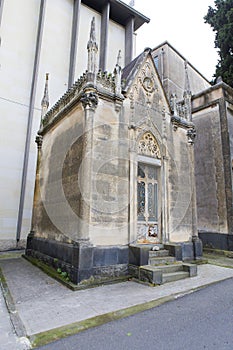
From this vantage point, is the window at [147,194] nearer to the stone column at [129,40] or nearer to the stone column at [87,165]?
the stone column at [87,165]

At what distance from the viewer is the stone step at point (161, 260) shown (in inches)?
252

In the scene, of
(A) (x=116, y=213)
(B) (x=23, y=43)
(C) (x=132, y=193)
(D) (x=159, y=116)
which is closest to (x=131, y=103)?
(D) (x=159, y=116)

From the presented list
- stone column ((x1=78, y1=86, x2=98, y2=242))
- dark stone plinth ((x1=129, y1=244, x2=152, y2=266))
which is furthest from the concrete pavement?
stone column ((x1=78, y1=86, x2=98, y2=242))

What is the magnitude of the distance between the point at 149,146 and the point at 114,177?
201cm

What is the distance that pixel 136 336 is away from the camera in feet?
10.1

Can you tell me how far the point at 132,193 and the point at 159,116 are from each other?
130 inches

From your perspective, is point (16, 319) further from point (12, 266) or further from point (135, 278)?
point (12, 266)

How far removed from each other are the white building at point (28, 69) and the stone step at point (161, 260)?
7415 millimetres

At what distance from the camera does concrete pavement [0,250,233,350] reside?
3.20m

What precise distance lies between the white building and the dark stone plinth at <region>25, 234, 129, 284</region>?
522cm

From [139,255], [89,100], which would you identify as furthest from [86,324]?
[89,100]

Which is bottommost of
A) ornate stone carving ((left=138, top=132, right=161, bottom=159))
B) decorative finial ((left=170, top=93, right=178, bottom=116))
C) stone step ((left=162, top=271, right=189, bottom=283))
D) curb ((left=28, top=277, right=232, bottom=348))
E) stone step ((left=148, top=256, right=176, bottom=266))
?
curb ((left=28, top=277, right=232, bottom=348))

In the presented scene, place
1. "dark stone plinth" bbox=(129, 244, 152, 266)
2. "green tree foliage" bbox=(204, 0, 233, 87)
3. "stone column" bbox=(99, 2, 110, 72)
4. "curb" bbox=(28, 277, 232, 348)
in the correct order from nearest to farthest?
"curb" bbox=(28, 277, 232, 348), "dark stone plinth" bbox=(129, 244, 152, 266), "green tree foliage" bbox=(204, 0, 233, 87), "stone column" bbox=(99, 2, 110, 72)

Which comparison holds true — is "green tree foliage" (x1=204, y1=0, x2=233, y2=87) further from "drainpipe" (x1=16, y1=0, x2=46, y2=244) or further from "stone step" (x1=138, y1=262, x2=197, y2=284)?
"stone step" (x1=138, y1=262, x2=197, y2=284)
